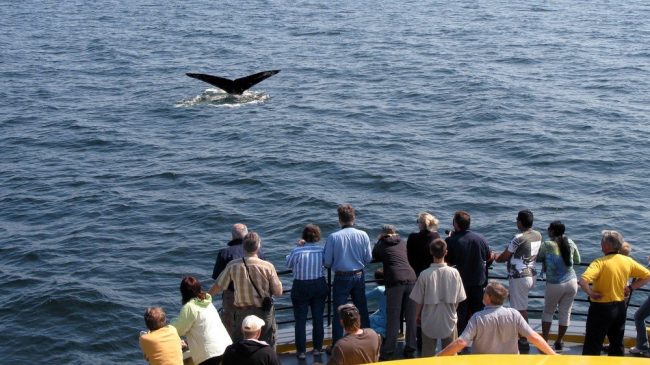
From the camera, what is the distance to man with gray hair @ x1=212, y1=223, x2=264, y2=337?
474 inches

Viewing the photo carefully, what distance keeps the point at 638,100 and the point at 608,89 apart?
2.05m

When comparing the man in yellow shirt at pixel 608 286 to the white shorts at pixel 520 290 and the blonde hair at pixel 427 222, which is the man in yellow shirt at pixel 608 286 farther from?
the blonde hair at pixel 427 222

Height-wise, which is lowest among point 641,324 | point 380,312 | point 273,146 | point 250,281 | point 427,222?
point 273,146

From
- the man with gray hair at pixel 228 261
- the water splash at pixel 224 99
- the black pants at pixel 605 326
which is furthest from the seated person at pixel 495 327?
the water splash at pixel 224 99

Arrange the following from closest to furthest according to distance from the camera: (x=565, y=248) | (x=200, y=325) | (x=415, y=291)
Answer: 1. (x=200, y=325)
2. (x=415, y=291)
3. (x=565, y=248)

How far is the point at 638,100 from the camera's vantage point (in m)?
42.2

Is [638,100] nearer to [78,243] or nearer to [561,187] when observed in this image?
[561,187]

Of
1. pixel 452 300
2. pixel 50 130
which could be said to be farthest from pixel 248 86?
pixel 452 300

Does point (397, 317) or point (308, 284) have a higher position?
point (308, 284)

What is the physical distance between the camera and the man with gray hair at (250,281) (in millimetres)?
11680

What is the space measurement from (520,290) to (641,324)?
148 cm

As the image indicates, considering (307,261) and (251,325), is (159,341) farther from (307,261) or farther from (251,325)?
(307,261)

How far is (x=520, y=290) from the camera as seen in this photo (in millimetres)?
12922

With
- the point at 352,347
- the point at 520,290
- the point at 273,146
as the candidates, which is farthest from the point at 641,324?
the point at 273,146
